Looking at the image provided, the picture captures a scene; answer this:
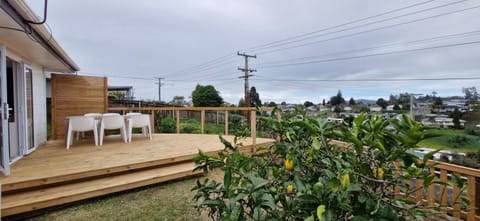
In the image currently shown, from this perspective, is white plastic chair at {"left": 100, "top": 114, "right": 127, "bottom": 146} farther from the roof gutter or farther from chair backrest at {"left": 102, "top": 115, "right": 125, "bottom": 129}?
the roof gutter

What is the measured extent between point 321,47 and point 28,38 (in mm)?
14617

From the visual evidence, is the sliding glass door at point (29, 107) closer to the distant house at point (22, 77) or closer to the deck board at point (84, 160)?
the distant house at point (22, 77)

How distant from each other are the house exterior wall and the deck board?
0.43 metres

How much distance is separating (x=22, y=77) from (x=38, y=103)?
116cm

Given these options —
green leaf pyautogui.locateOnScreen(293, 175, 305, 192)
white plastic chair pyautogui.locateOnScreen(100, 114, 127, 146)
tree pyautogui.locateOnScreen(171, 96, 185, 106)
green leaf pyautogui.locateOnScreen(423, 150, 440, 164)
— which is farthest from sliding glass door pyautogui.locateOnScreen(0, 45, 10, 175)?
tree pyautogui.locateOnScreen(171, 96, 185, 106)

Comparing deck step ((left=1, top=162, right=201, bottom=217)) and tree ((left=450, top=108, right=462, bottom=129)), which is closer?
deck step ((left=1, top=162, right=201, bottom=217))

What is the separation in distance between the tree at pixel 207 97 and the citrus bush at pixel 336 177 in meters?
20.6

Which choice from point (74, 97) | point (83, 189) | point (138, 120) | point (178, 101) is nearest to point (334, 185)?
point (83, 189)

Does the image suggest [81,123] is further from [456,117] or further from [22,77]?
[456,117]

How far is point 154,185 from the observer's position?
146 inches

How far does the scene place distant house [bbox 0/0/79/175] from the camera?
2.66 meters

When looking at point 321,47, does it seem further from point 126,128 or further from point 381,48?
point 126,128

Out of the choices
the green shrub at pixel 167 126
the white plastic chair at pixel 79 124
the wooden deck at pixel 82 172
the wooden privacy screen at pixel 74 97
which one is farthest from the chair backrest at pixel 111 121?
the green shrub at pixel 167 126

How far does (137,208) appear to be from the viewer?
115 inches
